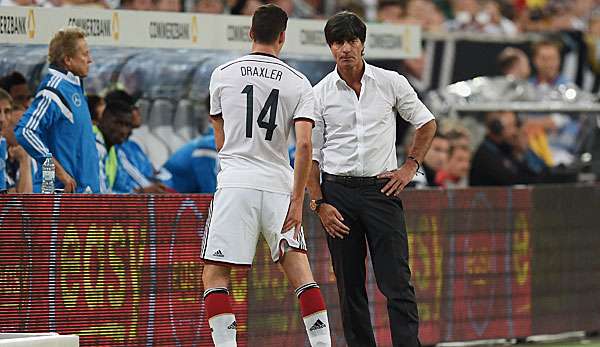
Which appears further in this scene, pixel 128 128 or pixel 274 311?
pixel 128 128

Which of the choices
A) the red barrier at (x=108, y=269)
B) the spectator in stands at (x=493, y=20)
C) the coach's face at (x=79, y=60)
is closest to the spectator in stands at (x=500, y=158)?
the spectator in stands at (x=493, y=20)

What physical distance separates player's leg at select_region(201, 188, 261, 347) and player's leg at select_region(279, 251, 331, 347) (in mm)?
256

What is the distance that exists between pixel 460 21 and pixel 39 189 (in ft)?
33.7

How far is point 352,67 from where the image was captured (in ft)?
29.9

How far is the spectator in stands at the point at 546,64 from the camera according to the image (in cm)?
1780

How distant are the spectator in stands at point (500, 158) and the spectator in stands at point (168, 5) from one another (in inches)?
150

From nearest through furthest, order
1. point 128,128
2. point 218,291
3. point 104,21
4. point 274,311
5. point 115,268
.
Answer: point 218,291 → point 115,268 → point 274,311 → point 104,21 → point 128,128

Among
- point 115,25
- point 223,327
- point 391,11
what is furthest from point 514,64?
point 223,327

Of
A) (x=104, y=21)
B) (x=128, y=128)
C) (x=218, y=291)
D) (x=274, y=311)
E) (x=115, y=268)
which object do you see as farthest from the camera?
(x=128, y=128)

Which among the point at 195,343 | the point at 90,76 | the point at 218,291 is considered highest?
the point at 90,76

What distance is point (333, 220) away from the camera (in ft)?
30.0

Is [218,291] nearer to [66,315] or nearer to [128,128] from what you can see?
[66,315]

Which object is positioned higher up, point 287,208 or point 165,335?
point 287,208

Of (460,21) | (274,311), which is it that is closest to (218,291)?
(274,311)
